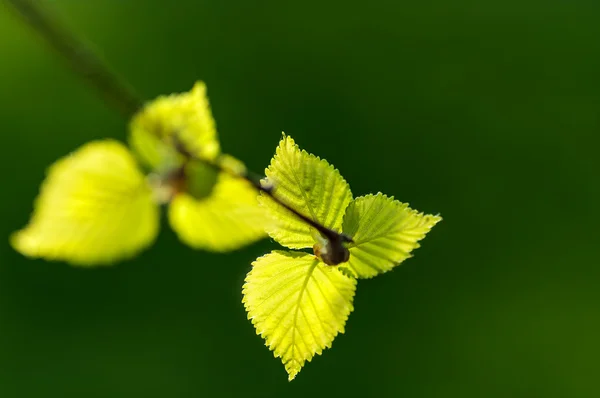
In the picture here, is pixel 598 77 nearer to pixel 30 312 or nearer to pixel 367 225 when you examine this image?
pixel 30 312

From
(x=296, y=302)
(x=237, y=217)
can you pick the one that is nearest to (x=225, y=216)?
(x=237, y=217)

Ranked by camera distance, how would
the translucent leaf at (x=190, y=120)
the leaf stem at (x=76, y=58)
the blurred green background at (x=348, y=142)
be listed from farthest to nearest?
the blurred green background at (x=348, y=142)
the translucent leaf at (x=190, y=120)
the leaf stem at (x=76, y=58)

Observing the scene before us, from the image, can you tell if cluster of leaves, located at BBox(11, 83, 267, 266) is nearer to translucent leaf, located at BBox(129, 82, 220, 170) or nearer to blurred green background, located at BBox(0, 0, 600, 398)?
Result: translucent leaf, located at BBox(129, 82, 220, 170)

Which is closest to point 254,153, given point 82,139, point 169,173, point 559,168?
point 82,139

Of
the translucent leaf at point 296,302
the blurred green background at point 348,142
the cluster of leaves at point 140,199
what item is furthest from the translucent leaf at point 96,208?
the blurred green background at point 348,142

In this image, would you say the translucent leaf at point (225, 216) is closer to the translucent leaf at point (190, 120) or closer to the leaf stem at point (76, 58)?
the translucent leaf at point (190, 120)

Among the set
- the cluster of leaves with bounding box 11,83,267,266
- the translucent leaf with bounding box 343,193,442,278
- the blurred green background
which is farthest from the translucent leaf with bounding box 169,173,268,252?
the blurred green background

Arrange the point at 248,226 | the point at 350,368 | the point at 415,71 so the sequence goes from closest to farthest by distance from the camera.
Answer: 1. the point at 248,226
2. the point at 350,368
3. the point at 415,71
